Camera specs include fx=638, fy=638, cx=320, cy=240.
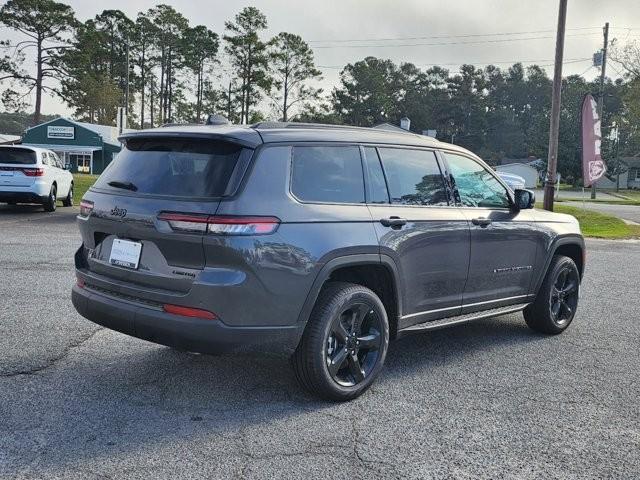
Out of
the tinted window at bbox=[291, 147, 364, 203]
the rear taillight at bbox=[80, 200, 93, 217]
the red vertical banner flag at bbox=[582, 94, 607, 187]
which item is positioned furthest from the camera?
the red vertical banner flag at bbox=[582, 94, 607, 187]

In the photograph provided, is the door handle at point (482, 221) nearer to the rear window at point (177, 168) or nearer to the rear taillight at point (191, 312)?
the rear window at point (177, 168)

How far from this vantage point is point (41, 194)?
16.2 metres

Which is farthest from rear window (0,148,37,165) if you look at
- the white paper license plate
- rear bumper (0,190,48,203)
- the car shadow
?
the white paper license plate

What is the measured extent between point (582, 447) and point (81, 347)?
373 centimetres

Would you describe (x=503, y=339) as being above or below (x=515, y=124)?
below

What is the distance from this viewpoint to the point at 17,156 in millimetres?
15805

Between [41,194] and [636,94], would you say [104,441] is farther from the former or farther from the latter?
[636,94]

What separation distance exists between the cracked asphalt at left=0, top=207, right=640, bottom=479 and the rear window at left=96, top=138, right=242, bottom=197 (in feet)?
4.43

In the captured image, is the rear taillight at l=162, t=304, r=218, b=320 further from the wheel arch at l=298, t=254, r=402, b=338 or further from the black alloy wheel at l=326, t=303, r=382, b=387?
the black alloy wheel at l=326, t=303, r=382, b=387

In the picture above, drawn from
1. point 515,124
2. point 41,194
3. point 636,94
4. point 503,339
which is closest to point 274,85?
point 636,94

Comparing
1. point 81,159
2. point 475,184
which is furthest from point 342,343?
point 81,159

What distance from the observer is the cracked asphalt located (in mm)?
3258

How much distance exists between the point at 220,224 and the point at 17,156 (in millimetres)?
14169

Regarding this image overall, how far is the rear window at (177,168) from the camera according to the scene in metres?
3.80
